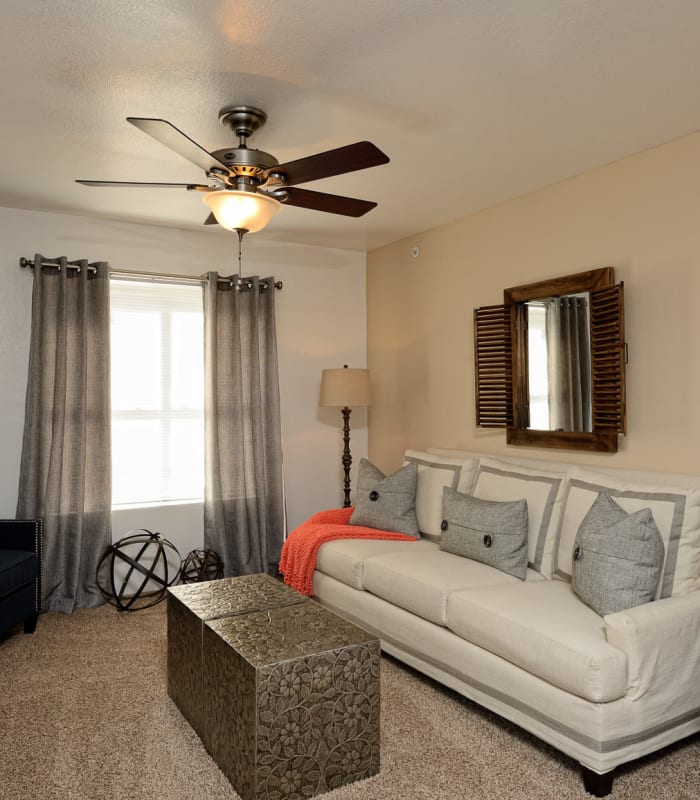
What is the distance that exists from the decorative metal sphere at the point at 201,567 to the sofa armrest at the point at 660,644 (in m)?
2.95

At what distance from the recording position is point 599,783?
89.0 inches

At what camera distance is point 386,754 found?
2.53 meters

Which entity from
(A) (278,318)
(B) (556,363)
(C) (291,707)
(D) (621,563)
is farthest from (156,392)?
(D) (621,563)

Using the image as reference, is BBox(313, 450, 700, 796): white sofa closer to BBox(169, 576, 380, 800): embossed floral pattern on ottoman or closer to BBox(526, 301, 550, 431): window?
BBox(526, 301, 550, 431): window

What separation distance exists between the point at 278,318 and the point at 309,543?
1.93 metres

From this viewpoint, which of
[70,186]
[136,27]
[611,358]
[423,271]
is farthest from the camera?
[423,271]

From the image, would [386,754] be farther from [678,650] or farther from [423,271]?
[423,271]

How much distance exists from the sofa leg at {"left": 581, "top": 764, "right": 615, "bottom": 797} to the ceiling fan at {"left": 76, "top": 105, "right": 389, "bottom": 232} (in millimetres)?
2275

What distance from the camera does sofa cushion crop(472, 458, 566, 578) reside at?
3.30m

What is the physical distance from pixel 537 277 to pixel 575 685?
2.42m

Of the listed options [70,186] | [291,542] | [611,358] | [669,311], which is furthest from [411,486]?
[70,186]

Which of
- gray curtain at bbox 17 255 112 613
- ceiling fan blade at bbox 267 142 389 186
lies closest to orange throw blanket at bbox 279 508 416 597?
gray curtain at bbox 17 255 112 613

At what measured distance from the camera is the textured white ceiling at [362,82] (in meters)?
2.16

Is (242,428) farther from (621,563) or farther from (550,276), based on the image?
(621,563)
